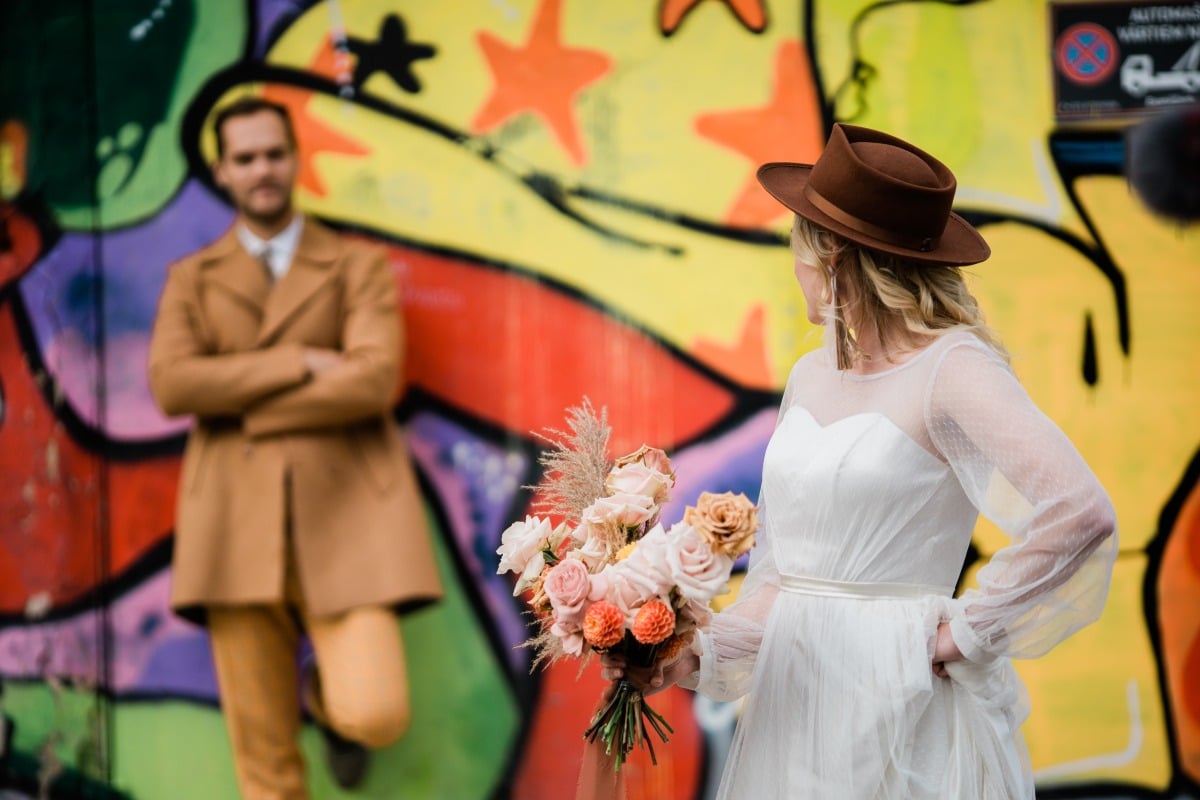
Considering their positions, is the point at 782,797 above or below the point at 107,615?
above

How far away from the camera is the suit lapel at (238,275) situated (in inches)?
174

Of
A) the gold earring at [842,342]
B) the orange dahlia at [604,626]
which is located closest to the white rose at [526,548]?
the orange dahlia at [604,626]

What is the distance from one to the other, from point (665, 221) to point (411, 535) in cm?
141

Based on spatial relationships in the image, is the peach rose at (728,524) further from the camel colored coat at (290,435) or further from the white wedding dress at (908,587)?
the camel colored coat at (290,435)

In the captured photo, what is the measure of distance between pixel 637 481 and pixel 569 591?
0.26 meters

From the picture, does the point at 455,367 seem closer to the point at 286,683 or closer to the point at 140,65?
the point at 286,683

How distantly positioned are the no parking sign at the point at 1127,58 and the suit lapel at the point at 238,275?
2.81m

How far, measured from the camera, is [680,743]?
180 inches

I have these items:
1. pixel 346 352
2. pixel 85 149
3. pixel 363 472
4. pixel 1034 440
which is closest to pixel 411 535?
pixel 363 472

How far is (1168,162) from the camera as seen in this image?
14.4 ft

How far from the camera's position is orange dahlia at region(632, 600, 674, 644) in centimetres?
215

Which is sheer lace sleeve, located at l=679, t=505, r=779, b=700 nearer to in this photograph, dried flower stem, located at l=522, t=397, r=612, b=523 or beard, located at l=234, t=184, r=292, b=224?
dried flower stem, located at l=522, t=397, r=612, b=523

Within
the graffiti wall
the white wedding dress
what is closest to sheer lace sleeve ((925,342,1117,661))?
the white wedding dress

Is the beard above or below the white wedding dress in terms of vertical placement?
above
